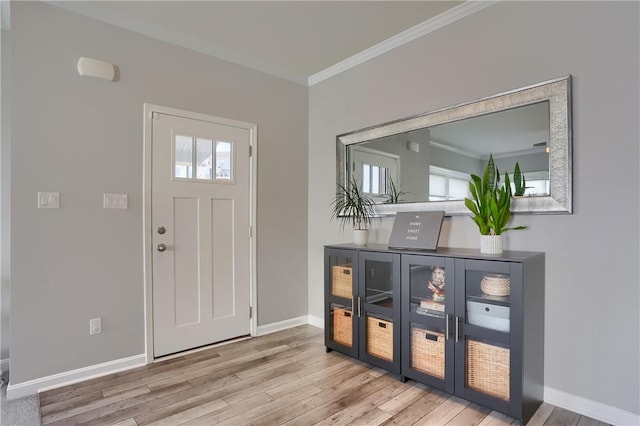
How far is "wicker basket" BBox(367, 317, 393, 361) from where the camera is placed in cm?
251

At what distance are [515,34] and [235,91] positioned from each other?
7.69ft

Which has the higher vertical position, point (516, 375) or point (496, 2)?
point (496, 2)

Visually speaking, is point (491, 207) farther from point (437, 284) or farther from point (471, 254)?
point (437, 284)

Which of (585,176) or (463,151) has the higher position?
(463,151)

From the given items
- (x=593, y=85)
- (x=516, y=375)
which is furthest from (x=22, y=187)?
(x=593, y=85)

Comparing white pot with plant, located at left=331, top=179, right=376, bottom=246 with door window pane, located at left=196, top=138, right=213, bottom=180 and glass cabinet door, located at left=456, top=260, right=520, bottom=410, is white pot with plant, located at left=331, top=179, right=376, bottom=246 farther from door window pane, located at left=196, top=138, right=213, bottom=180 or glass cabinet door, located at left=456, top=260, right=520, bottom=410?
door window pane, located at left=196, top=138, right=213, bottom=180

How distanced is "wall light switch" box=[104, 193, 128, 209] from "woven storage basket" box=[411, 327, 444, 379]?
236 cm

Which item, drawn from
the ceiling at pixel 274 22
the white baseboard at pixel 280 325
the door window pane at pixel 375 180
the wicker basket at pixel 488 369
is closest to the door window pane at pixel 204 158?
the ceiling at pixel 274 22

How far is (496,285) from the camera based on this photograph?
2012 millimetres

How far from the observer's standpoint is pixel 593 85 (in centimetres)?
196

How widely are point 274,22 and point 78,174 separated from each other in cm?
187

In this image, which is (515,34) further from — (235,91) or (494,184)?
(235,91)

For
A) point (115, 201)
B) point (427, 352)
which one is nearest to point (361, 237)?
point (427, 352)

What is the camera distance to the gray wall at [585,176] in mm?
1854
